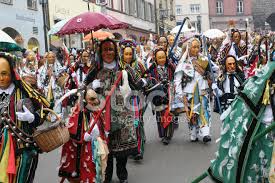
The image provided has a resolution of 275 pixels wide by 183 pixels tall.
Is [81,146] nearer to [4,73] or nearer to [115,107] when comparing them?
[115,107]

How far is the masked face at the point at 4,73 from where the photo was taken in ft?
13.7

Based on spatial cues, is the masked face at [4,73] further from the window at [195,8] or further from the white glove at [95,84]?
the window at [195,8]

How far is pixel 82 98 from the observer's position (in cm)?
516

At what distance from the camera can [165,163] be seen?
21.9 feet

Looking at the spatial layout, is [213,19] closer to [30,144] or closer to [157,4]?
[157,4]

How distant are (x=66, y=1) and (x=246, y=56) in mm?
14848

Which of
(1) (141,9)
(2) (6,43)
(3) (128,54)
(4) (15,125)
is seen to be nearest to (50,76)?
(3) (128,54)

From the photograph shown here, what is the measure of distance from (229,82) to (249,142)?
423cm

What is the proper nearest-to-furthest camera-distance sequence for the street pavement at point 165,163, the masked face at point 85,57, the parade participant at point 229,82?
the street pavement at point 165,163
the parade participant at point 229,82
the masked face at point 85,57

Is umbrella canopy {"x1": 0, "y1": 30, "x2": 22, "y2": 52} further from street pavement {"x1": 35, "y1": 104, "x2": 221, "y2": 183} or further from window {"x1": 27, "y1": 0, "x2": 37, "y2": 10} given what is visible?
window {"x1": 27, "y1": 0, "x2": 37, "y2": 10}

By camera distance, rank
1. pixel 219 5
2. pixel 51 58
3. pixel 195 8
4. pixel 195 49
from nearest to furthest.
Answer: pixel 195 49 → pixel 51 58 → pixel 195 8 → pixel 219 5

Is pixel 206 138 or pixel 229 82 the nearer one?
pixel 229 82

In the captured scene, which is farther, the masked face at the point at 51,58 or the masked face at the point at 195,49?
the masked face at the point at 51,58

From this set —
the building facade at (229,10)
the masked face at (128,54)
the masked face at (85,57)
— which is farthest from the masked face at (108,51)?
the building facade at (229,10)
